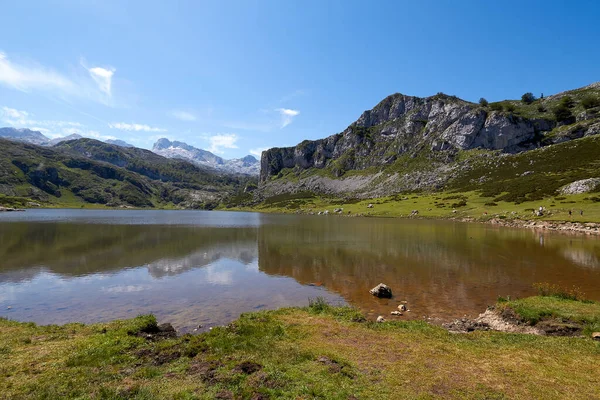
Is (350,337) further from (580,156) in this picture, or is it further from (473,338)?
(580,156)

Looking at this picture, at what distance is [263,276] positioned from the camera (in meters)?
37.7

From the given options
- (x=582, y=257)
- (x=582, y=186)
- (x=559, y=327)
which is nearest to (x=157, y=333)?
(x=559, y=327)

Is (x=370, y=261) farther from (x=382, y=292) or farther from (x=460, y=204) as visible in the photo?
(x=460, y=204)

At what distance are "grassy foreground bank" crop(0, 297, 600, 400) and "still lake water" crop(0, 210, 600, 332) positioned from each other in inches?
233

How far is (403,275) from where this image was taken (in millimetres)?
36750

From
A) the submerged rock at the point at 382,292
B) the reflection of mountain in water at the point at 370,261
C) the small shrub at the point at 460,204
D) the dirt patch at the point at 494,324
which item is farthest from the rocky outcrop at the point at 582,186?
the dirt patch at the point at 494,324

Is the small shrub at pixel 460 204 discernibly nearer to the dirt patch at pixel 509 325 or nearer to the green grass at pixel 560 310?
the green grass at pixel 560 310

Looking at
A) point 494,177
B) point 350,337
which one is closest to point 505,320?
point 350,337

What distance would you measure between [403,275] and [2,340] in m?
35.3

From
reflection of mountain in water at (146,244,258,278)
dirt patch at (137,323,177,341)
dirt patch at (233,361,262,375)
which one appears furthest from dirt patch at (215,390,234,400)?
reflection of mountain in water at (146,244,258,278)

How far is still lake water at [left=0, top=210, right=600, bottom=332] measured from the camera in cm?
2575

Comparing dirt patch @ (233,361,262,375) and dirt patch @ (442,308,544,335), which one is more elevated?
dirt patch @ (233,361,262,375)

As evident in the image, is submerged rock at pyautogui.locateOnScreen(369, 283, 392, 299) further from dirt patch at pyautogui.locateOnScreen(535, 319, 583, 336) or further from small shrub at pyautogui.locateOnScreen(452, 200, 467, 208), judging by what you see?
small shrub at pyautogui.locateOnScreen(452, 200, 467, 208)

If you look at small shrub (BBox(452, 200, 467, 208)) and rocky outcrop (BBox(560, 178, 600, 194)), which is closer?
rocky outcrop (BBox(560, 178, 600, 194))
